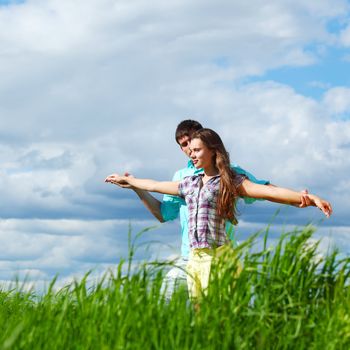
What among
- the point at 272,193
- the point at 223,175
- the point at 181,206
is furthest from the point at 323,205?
the point at 181,206

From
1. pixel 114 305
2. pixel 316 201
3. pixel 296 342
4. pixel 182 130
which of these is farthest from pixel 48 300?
pixel 182 130

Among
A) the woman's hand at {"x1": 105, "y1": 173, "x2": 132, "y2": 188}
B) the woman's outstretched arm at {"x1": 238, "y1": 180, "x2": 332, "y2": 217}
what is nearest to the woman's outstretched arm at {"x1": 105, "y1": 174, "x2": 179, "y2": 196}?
the woman's hand at {"x1": 105, "y1": 173, "x2": 132, "y2": 188}

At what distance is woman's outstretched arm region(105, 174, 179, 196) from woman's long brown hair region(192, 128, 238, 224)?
0.72 metres

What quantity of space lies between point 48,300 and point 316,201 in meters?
2.78

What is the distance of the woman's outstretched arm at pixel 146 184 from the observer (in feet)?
27.2

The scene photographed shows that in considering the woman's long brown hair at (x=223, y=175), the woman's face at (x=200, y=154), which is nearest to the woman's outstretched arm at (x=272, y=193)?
the woman's long brown hair at (x=223, y=175)

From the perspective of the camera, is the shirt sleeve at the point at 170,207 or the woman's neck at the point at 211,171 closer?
the woman's neck at the point at 211,171

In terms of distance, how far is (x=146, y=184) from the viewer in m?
8.73

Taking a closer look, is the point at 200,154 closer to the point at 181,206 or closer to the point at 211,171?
the point at 211,171

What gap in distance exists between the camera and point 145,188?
28.7ft

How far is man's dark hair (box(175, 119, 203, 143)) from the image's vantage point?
900cm

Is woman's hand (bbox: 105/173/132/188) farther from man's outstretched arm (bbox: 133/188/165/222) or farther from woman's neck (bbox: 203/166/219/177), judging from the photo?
woman's neck (bbox: 203/166/219/177)

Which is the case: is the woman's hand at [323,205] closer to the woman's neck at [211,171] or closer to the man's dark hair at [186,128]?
the woman's neck at [211,171]

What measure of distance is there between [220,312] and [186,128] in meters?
3.86
